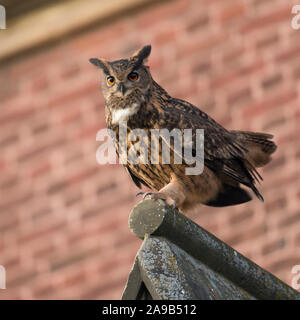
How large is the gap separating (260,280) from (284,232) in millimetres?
2753

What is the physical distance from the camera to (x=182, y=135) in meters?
4.46

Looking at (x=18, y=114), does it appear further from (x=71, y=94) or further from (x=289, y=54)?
(x=289, y=54)

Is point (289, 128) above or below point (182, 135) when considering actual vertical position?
above

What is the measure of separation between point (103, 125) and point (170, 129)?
9.19 feet

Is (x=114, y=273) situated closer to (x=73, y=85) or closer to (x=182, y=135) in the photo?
(x=73, y=85)

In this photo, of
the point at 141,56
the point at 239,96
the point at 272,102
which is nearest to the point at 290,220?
the point at 272,102

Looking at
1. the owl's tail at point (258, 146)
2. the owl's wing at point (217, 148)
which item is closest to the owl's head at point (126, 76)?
the owl's wing at point (217, 148)

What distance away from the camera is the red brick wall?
650 centimetres

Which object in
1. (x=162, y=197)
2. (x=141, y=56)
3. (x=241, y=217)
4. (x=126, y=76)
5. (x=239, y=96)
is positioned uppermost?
(x=239, y=96)

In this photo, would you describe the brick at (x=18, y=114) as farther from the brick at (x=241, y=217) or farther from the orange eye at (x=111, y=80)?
the orange eye at (x=111, y=80)

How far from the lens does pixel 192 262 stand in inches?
129

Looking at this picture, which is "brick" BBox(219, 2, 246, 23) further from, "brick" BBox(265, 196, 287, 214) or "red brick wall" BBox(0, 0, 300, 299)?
"brick" BBox(265, 196, 287, 214)
